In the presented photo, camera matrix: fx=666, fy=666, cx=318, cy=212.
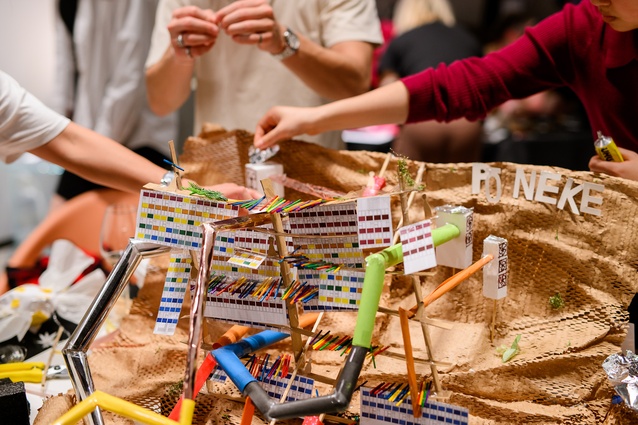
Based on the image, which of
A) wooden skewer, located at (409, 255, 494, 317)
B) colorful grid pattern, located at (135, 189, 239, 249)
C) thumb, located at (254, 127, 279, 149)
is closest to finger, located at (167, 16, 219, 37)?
thumb, located at (254, 127, 279, 149)

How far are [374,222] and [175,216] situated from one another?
11.9 inches

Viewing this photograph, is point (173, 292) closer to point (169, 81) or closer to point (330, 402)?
point (330, 402)

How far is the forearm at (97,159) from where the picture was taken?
126 centimetres

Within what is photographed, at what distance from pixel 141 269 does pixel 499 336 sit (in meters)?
0.78

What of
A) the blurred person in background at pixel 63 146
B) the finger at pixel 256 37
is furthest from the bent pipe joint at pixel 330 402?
the finger at pixel 256 37

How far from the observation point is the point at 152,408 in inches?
43.1

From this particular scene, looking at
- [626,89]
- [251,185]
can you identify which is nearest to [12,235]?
[251,185]

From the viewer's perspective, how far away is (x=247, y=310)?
98cm

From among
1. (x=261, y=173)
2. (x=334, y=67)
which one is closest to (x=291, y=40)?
(x=334, y=67)

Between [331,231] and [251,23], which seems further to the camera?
[251,23]

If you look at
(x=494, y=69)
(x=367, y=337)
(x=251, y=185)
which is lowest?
(x=367, y=337)

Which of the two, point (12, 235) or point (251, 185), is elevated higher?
point (251, 185)

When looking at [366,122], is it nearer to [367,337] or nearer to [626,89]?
[626,89]

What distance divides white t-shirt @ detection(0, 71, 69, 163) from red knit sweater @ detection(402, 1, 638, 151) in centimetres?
69
